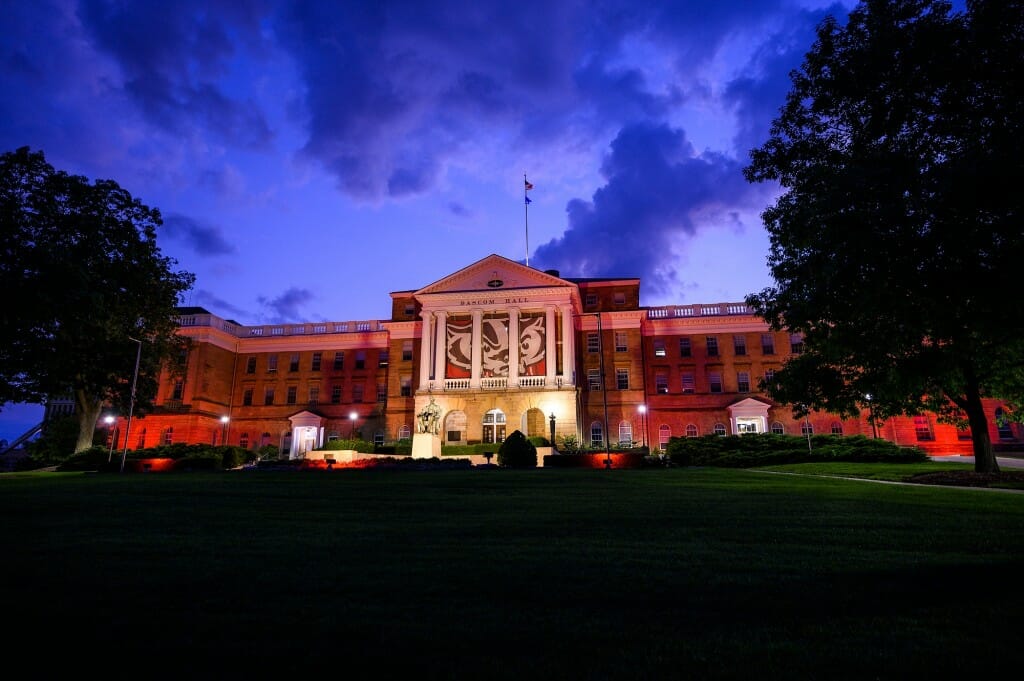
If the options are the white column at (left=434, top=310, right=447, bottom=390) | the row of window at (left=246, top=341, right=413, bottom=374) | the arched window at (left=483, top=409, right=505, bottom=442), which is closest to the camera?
the arched window at (left=483, top=409, right=505, bottom=442)

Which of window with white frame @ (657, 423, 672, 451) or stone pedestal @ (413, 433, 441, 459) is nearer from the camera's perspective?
stone pedestal @ (413, 433, 441, 459)

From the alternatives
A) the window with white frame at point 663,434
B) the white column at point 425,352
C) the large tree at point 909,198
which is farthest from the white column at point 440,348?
the large tree at point 909,198

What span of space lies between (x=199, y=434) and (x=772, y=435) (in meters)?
49.1

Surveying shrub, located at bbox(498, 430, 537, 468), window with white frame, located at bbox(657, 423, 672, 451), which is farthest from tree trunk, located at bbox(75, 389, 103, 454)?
window with white frame, located at bbox(657, 423, 672, 451)

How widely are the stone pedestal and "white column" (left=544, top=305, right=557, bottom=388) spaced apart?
42.2 feet

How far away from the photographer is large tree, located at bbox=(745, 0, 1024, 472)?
14.1m

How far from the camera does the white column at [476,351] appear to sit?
52500 millimetres

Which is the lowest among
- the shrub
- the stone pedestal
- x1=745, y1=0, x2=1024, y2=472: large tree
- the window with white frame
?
the shrub

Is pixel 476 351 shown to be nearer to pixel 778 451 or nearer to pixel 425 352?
pixel 425 352

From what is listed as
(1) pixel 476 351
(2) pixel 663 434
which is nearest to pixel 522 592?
(1) pixel 476 351

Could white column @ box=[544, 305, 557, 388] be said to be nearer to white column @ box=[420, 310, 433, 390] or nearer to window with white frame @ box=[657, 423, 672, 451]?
white column @ box=[420, 310, 433, 390]

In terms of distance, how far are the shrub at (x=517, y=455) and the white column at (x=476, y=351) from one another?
21.3 meters

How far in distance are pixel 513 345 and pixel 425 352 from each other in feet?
26.4

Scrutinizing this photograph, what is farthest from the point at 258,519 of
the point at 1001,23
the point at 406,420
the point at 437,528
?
the point at 406,420
